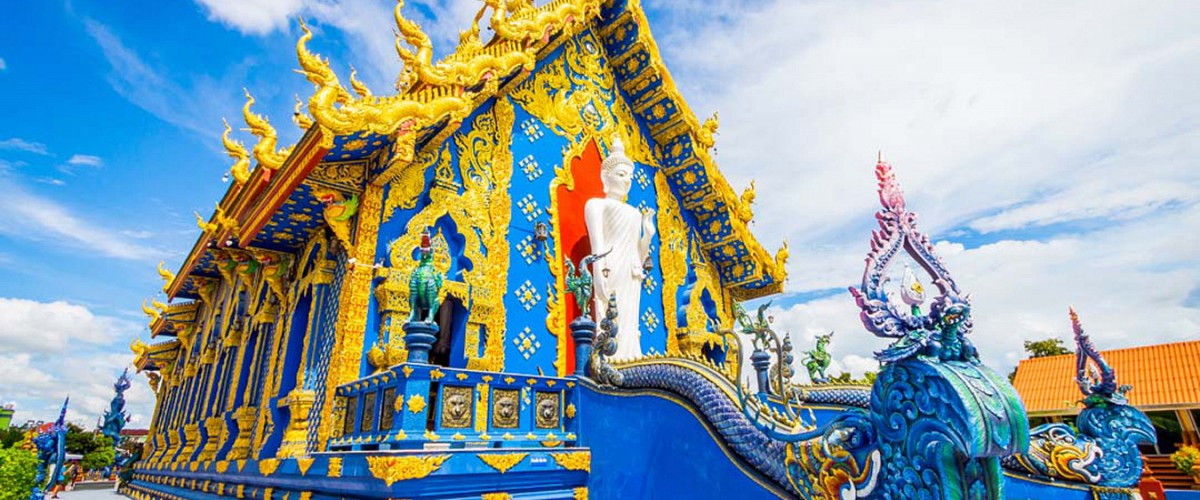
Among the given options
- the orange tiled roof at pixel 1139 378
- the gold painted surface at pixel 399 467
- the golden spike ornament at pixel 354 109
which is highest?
the golden spike ornament at pixel 354 109

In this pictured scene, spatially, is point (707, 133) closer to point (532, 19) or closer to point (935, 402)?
point (532, 19)

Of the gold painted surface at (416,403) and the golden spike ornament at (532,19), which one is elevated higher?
the golden spike ornament at (532,19)

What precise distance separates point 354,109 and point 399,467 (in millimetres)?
3497

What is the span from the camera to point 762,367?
7.17 meters

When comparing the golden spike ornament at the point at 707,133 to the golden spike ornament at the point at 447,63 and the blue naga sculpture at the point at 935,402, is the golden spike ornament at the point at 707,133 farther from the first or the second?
the blue naga sculpture at the point at 935,402

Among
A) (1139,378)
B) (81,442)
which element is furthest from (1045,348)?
(81,442)

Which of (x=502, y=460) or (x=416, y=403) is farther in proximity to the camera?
(x=502, y=460)

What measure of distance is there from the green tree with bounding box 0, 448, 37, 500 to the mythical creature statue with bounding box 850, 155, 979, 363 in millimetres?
11972

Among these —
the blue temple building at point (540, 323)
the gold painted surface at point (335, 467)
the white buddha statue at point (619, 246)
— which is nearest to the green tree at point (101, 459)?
the blue temple building at point (540, 323)

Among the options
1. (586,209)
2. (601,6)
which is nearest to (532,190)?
(586,209)

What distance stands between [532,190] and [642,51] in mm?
3641

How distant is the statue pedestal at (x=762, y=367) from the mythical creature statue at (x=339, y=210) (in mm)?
4859

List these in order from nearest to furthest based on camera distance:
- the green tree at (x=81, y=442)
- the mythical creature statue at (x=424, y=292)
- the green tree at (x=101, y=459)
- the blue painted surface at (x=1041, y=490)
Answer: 1. the blue painted surface at (x=1041, y=490)
2. the mythical creature statue at (x=424, y=292)
3. the green tree at (x=101, y=459)
4. the green tree at (x=81, y=442)

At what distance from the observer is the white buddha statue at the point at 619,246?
814 cm
